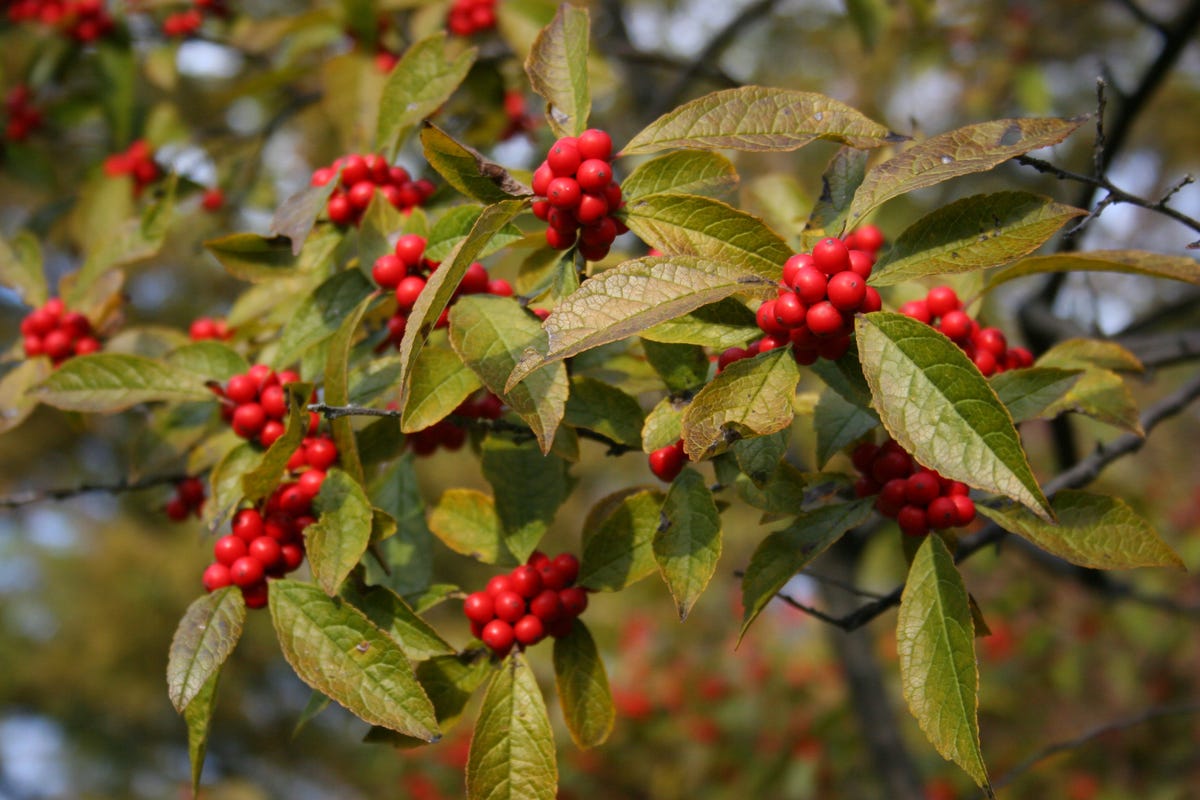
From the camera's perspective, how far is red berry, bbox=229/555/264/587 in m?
1.24

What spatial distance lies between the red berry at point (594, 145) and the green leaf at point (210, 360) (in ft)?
2.43

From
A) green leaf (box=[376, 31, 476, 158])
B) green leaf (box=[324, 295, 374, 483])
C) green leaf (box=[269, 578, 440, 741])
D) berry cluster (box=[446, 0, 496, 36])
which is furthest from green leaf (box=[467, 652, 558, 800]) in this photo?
berry cluster (box=[446, 0, 496, 36])

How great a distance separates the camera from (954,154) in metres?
1.03

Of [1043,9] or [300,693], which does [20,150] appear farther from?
[300,693]

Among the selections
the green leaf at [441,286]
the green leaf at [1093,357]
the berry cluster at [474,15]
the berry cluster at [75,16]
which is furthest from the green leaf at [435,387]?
the berry cluster at [75,16]

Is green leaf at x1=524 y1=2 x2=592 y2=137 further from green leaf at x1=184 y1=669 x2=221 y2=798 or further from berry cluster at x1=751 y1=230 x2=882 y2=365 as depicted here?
green leaf at x1=184 y1=669 x2=221 y2=798

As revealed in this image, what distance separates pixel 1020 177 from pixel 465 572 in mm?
6584

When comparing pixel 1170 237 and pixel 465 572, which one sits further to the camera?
pixel 465 572

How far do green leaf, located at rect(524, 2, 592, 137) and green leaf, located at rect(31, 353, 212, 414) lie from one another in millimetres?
764

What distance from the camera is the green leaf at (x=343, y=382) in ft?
4.08

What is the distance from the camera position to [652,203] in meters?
1.17

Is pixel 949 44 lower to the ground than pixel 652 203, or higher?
lower

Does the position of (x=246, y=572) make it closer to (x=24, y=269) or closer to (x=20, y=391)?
(x=20, y=391)

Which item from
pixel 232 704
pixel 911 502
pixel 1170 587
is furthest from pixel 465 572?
pixel 911 502
